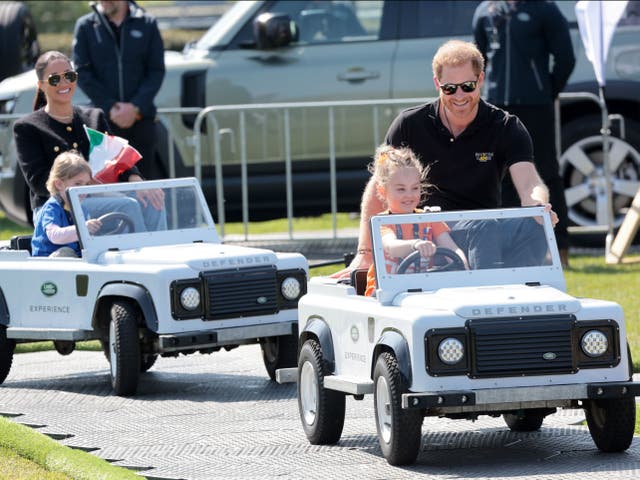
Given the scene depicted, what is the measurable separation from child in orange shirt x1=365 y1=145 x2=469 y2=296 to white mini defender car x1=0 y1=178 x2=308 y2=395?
1561 millimetres

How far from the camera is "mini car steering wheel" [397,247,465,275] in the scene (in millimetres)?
7168

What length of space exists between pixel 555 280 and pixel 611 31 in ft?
22.4

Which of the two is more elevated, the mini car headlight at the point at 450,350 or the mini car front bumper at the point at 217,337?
the mini car headlight at the point at 450,350

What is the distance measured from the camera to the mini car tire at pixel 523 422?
752cm

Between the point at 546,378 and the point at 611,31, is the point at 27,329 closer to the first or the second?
the point at 546,378

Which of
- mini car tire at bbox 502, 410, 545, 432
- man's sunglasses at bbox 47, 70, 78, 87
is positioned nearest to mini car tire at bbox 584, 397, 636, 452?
mini car tire at bbox 502, 410, 545, 432

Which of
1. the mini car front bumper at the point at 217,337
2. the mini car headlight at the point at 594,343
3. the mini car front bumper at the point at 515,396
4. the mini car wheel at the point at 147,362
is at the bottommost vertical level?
the mini car wheel at the point at 147,362

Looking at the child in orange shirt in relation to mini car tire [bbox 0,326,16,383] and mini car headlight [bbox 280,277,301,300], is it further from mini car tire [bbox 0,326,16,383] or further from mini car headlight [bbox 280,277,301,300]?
mini car tire [bbox 0,326,16,383]

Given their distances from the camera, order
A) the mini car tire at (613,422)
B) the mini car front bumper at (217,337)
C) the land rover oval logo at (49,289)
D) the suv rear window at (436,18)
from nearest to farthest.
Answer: the mini car tire at (613,422)
the mini car front bumper at (217,337)
the land rover oval logo at (49,289)
the suv rear window at (436,18)

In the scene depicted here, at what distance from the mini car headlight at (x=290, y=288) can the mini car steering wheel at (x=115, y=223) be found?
105 centimetres

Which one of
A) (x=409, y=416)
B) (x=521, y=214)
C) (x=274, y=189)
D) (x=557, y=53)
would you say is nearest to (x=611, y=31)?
(x=557, y=53)

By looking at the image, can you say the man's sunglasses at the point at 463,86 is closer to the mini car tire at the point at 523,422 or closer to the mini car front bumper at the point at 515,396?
the mini car tire at the point at 523,422

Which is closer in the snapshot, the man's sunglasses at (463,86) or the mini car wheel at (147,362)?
the man's sunglasses at (463,86)

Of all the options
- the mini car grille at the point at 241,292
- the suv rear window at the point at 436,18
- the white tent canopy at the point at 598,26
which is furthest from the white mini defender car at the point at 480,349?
the suv rear window at the point at 436,18
